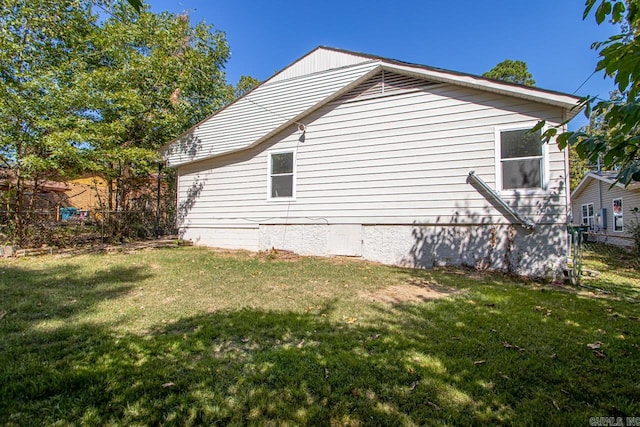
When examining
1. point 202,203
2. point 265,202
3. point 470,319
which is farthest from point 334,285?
point 202,203

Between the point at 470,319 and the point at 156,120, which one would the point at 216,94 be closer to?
the point at 156,120

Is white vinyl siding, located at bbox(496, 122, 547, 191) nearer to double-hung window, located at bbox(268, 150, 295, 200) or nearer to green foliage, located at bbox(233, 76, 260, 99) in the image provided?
double-hung window, located at bbox(268, 150, 295, 200)

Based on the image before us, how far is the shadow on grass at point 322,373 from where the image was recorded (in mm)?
2012

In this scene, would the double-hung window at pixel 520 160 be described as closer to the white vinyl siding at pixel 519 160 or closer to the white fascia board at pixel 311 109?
the white vinyl siding at pixel 519 160

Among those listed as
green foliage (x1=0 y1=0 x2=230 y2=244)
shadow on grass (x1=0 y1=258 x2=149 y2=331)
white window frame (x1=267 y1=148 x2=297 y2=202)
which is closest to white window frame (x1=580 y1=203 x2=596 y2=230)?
white window frame (x1=267 y1=148 x2=297 y2=202)

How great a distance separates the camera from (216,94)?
53.9 feet

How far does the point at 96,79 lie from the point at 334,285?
30.6 feet

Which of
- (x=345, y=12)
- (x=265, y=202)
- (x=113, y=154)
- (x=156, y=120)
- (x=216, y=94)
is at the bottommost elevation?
(x=265, y=202)

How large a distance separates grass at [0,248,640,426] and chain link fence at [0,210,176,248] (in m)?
4.67

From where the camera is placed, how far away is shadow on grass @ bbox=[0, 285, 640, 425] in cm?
201

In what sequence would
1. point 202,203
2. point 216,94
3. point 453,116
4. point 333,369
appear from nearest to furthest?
point 333,369 < point 453,116 < point 202,203 < point 216,94

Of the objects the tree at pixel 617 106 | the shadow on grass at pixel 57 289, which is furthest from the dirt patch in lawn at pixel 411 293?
the shadow on grass at pixel 57 289

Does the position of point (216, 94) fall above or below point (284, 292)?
above

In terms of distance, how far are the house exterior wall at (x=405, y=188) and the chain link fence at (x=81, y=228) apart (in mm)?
4348
